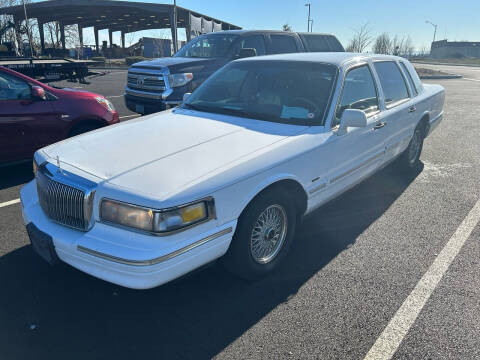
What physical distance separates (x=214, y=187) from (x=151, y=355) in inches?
43.0

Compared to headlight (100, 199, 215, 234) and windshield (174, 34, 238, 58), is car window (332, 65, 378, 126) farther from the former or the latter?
windshield (174, 34, 238, 58)

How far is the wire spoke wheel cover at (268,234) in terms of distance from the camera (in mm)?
2963

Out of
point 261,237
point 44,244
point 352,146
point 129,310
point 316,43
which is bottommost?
point 129,310

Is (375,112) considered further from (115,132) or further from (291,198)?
(115,132)

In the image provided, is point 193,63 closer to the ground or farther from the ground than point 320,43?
closer to the ground

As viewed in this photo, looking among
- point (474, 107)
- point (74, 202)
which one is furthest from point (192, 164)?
point (474, 107)

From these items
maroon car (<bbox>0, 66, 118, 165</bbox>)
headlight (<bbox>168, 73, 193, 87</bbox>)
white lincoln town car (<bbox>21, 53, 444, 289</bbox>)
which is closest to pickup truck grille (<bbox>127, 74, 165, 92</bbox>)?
headlight (<bbox>168, 73, 193, 87</bbox>)

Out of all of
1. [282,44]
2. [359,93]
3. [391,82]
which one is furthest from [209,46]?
[359,93]

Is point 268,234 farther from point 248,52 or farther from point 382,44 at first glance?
point 382,44

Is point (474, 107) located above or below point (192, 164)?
below

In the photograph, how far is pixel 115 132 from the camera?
11.2ft

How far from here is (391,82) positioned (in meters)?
4.67

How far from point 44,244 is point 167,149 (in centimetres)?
106

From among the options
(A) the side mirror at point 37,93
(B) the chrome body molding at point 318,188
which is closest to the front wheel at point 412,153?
(B) the chrome body molding at point 318,188
